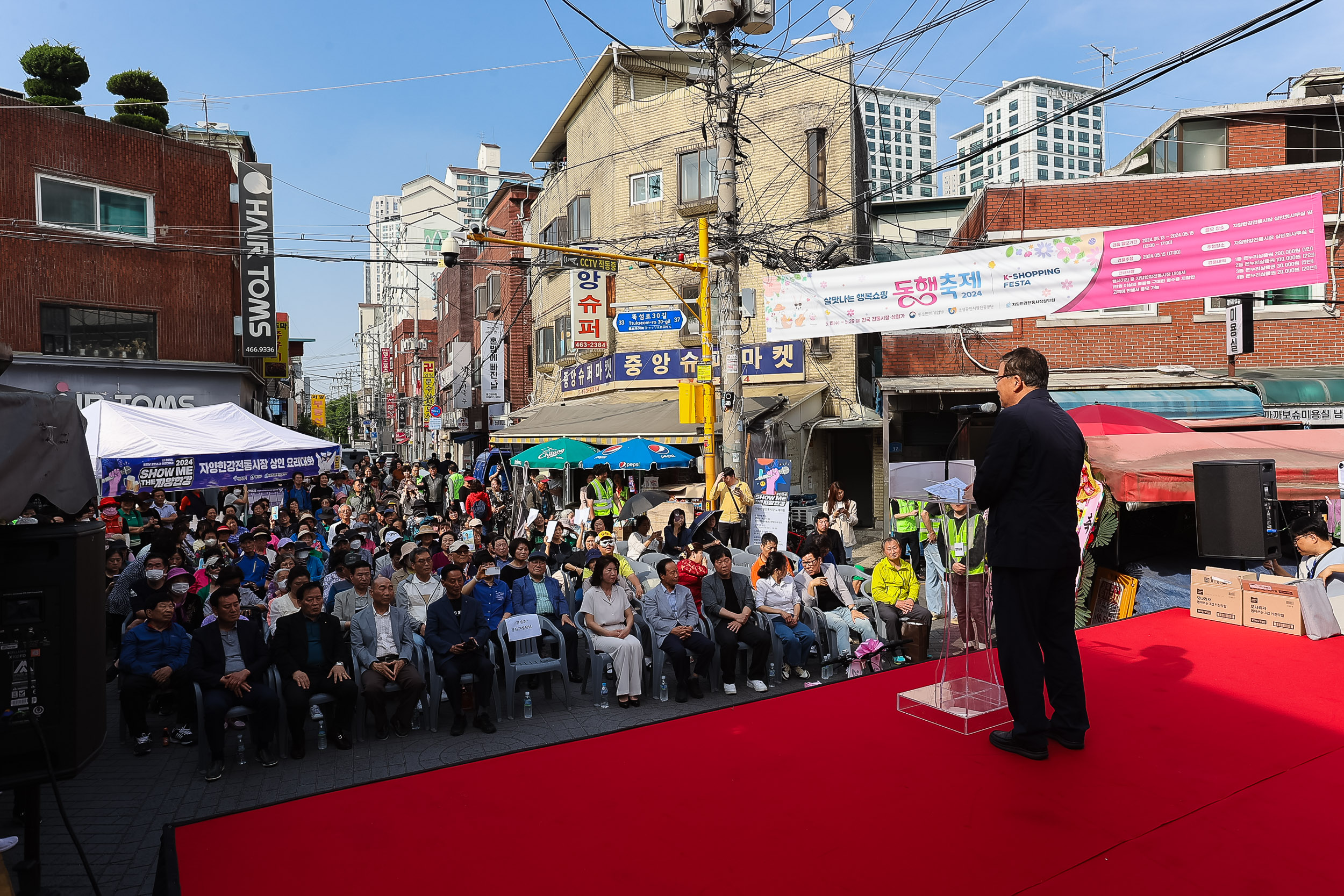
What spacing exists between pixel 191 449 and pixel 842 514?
1020 cm

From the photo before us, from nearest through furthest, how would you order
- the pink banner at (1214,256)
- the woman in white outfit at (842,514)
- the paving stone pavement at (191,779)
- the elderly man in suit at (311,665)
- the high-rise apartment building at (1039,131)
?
the paving stone pavement at (191,779) → the elderly man in suit at (311,665) → the pink banner at (1214,256) → the woman in white outfit at (842,514) → the high-rise apartment building at (1039,131)

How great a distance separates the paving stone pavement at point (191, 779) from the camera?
471 centimetres

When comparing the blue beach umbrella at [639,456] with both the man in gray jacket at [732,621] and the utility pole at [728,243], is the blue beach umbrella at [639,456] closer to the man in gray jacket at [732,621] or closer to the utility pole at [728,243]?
the utility pole at [728,243]

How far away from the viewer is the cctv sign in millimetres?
20109

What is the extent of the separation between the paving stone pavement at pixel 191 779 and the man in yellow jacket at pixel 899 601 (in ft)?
5.97

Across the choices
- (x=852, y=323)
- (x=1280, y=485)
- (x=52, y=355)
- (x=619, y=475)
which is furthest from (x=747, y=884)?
(x=52, y=355)

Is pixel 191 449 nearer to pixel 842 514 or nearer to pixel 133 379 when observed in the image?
A: pixel 133 379

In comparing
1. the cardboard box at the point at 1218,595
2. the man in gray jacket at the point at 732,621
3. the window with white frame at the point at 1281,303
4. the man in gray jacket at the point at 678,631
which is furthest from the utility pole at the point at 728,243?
the window with white frame at the point at 1281,303

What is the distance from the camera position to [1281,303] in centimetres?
1512

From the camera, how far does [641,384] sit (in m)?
21.0

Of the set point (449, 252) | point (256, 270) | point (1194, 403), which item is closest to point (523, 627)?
point (449, 252)

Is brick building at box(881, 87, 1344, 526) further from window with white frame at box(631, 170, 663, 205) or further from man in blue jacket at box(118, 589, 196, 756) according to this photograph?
man in blue jacket at box(118, 589, 196, 756)

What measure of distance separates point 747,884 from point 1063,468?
208cm

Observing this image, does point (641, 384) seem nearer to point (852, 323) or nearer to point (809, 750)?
point (852, 323)
